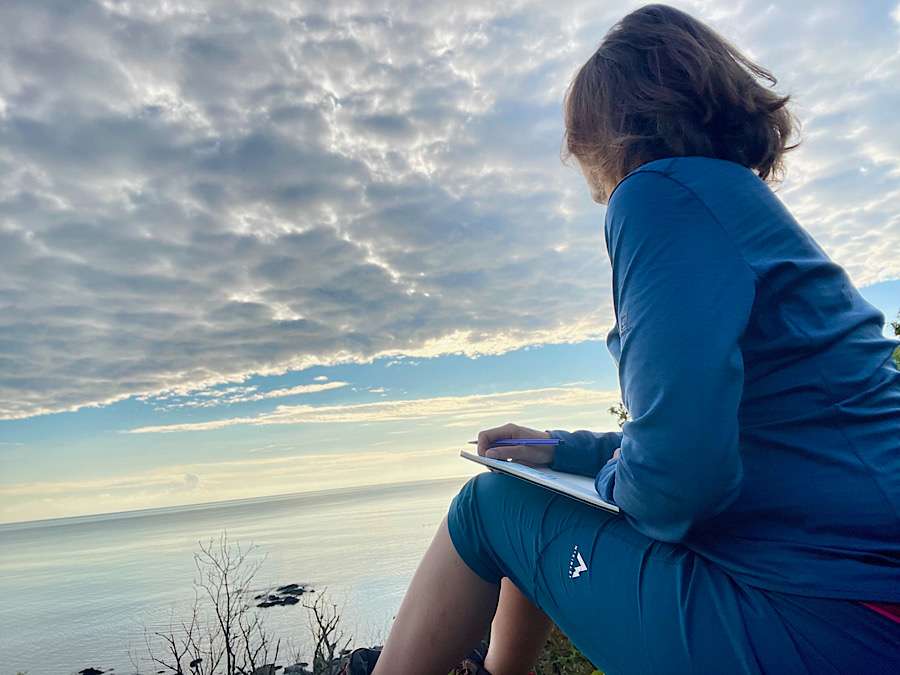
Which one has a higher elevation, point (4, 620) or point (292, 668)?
point (292, 668)

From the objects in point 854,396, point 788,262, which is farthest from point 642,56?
point 854,396

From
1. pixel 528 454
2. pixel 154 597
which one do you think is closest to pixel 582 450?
pixel 528 454

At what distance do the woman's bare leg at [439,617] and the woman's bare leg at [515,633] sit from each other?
0.57 feet

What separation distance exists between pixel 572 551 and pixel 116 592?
26979mm

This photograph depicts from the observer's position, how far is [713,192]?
129cm

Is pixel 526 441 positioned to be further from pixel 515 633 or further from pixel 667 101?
pixel 667 101

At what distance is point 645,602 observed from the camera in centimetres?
127

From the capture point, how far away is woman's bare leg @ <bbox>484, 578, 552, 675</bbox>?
75.9 inches

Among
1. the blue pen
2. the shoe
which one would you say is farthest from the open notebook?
the shoe

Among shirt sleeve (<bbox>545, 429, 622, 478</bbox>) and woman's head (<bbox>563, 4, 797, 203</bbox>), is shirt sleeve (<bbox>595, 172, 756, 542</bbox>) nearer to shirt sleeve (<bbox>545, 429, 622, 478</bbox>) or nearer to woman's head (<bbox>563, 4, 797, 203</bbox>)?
woman's head (<bbox>563, 4, 797, 203</bbox>)

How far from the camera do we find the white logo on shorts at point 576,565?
4.63 ft

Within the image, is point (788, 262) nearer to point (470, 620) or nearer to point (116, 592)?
point (470, 620)

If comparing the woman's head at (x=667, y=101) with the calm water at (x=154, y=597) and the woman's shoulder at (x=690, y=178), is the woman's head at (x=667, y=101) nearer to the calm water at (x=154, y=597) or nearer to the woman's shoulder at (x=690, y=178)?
the woman's shoulder at (x=690, y=178)

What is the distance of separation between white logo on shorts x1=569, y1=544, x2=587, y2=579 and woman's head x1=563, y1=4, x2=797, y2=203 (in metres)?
0.86
